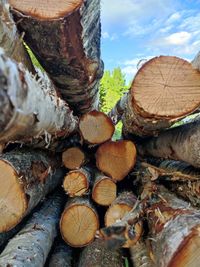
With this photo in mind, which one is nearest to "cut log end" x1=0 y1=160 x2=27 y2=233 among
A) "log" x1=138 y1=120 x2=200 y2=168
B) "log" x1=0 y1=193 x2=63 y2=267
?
"log" x1=0 y1=193 x2=63 y2=267

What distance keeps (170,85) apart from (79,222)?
1340 mm

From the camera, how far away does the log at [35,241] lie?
2341mm

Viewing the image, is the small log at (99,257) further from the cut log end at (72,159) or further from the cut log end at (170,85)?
the cut log end at (170,85)

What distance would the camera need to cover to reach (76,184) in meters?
3.19

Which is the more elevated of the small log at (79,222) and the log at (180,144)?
the log at (180,144)

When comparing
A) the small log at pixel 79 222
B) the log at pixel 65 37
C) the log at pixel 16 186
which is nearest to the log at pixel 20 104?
the log at pixel 16 186

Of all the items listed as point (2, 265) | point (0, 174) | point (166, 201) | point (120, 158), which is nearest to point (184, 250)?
point (166, 201)

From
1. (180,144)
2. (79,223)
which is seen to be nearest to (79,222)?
(79,223)

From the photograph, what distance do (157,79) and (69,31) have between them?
71 cm

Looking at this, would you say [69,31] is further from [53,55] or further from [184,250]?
[184,250]

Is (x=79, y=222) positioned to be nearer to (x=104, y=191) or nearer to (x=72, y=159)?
(x=104, y=191)

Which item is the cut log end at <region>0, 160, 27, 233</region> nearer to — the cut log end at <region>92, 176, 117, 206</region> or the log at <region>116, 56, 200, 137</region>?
the cut log end at <region>92, 176, 117, 206</region>

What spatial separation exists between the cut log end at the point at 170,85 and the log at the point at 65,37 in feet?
1.89

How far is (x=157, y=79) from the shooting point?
2.49 metres
